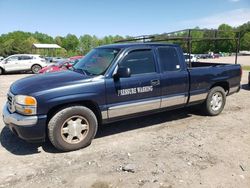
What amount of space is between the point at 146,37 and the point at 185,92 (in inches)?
A: 82.0

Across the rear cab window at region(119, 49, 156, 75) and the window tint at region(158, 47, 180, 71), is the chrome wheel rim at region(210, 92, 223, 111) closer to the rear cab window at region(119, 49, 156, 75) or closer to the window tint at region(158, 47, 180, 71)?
the window tint at region(158, 47, 180, 71)

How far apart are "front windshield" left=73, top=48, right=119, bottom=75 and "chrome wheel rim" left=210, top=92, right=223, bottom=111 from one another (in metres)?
3.03

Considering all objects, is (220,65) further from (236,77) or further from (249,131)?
(249,131)

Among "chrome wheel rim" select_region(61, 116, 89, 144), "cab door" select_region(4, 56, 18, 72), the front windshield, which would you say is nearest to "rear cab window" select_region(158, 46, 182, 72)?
the front windshield

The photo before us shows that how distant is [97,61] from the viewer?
5.16 metres

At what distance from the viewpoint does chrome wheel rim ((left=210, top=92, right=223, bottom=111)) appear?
260 inches

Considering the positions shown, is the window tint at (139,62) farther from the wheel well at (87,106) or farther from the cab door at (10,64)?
the cab door at (10,64)

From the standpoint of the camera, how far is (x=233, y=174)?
368cm

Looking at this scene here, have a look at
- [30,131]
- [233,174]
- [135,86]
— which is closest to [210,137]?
[233,174]

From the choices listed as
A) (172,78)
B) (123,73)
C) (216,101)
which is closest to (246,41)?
(216,101)

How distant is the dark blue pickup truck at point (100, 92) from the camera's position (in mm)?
4207

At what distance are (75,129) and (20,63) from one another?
1706 centimetres

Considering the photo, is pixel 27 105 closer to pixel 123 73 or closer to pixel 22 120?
pixel 22 120

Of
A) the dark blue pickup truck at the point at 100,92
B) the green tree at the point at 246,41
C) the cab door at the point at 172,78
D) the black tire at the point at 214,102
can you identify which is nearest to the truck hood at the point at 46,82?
the dark blue pickup truck at the point at 100,92
